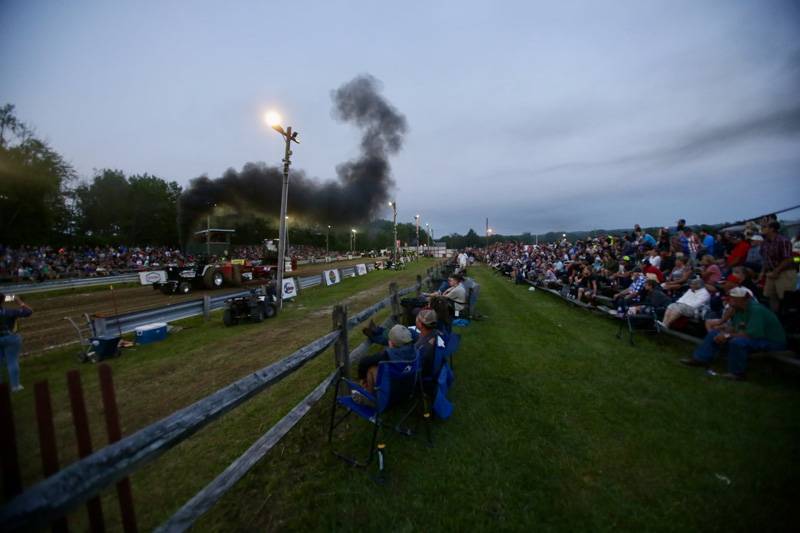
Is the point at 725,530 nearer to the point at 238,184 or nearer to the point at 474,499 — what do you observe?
the point at 474,499

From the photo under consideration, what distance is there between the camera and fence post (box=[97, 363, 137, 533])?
1532mm

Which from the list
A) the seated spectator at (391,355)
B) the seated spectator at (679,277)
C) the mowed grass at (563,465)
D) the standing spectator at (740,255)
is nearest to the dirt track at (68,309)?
the seated spectator at (391,355)

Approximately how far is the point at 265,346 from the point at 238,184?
20675 millimetres

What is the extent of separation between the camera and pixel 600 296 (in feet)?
33.3

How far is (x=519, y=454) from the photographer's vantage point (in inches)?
127

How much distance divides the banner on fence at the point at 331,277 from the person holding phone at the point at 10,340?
13.5 meters

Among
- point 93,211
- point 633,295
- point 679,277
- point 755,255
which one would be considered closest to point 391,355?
point 633,295

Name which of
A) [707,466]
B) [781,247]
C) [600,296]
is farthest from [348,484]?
[600,296]

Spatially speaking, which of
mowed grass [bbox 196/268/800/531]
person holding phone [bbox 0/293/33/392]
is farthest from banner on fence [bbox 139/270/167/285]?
mowed grass [bbox 196/268/800/531]

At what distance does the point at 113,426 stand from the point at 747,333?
7377 mm

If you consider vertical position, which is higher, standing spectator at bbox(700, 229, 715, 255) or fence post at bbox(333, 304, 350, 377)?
standing spectator at bbox(700, 229, 715, 255)

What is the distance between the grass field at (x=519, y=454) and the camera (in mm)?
2523

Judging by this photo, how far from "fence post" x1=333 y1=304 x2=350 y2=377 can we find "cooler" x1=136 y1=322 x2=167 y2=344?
5.73 metres

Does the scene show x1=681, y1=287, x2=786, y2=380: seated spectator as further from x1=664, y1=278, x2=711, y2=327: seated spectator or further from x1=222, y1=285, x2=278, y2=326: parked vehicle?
x1=222, y1=285, x2=278, y2=326: parked vehicle
